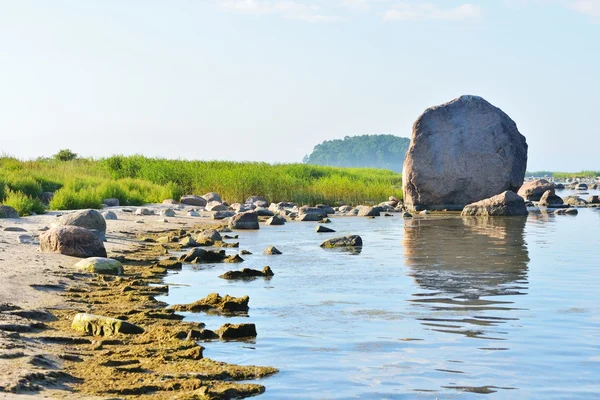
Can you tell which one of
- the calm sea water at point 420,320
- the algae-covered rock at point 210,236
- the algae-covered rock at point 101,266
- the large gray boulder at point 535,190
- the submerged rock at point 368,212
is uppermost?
the large gray boulder at point 535,190

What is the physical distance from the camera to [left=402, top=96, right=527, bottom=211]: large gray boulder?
2495cm

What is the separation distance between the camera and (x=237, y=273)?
9.85 m

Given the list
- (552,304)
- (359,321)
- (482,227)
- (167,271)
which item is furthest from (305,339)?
(482,227)

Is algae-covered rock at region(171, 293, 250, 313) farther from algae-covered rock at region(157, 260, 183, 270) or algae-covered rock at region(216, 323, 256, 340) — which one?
algae-covered rock at region(157, 260, 183, 270)

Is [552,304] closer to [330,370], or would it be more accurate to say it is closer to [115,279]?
[330,370]

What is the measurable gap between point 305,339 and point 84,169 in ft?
82.7

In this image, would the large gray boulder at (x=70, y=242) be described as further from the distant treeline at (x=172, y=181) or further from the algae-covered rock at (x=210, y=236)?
the distant treeline at (x=172, y=181)

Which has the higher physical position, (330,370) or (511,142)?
(511,142)

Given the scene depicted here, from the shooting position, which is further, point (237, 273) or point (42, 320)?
point (237, 273)

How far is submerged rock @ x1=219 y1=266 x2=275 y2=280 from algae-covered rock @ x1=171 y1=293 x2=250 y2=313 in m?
2.25

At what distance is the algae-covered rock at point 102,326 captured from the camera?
19.8ft

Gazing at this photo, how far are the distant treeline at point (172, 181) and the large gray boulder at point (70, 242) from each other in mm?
10844

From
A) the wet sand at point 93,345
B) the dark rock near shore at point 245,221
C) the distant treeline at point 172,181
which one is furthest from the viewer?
the distant treeline at point 172,181

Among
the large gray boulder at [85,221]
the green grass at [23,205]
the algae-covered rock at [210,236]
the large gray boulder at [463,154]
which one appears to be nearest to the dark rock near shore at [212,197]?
the large gray boulder at [463,154]
